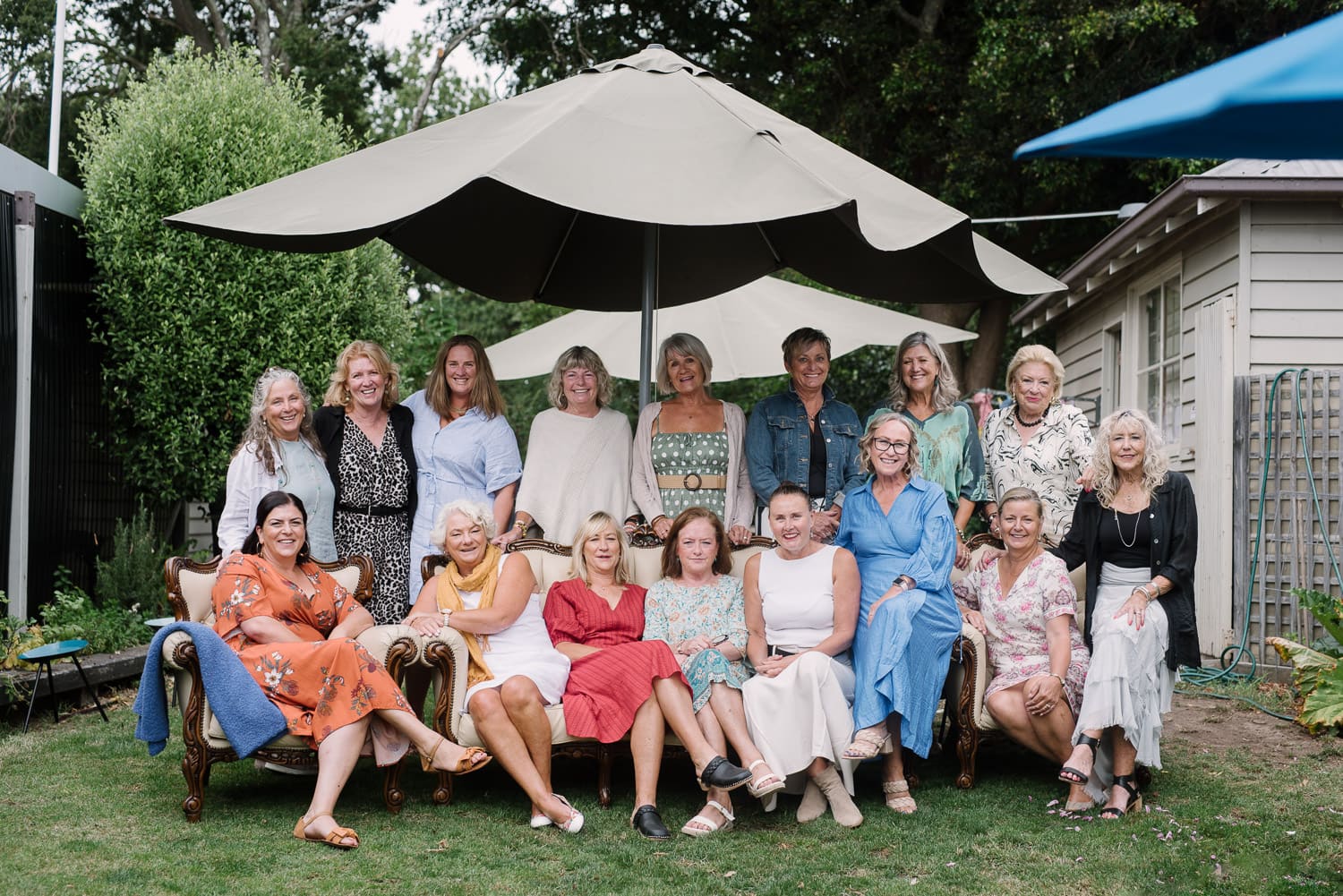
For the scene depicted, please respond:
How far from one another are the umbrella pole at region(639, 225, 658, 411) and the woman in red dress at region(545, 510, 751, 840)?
846mm

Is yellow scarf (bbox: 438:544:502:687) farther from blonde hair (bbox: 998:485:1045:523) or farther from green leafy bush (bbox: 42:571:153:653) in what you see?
green leafy bush (bbox: 42:571:153:653)

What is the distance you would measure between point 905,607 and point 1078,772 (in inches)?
33.1

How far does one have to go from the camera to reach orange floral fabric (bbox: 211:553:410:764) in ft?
14.6

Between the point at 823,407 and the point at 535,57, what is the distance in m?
12.5

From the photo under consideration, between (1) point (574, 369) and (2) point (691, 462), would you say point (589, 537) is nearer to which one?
(2) point (691, 462)

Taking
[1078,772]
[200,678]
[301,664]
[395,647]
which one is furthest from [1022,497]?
[200,678]

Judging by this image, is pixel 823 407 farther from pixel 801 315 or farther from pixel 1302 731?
pixel 801 315

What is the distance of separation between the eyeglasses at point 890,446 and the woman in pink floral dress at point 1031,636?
47 centimetres

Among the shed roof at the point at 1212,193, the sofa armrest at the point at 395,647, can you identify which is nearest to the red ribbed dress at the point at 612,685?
the sofa armrest at the point at 395,647

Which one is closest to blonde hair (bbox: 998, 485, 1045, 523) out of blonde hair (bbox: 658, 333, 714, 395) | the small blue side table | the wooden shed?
blonde hair (bbox: 658, 333, 714, 395)

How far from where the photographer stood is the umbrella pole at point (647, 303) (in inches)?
224

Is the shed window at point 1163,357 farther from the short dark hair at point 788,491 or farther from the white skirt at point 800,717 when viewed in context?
the white skirt at point 800,717

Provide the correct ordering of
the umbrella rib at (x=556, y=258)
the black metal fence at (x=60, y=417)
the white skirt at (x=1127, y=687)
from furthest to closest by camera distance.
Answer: the black metal fence at (x=60, y=417) < the umbrella rib at (x=556, y=258) < the white skirt at (x=1127, y=687)

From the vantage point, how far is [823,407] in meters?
5.42
